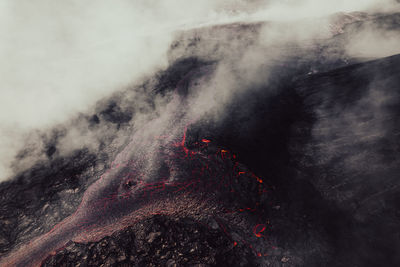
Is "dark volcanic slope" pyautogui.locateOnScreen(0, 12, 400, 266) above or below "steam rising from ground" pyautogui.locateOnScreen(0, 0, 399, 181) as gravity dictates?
below

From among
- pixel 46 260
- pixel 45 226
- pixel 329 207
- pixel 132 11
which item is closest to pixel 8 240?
pixel 45 226

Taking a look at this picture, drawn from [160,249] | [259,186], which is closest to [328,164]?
[259,186]

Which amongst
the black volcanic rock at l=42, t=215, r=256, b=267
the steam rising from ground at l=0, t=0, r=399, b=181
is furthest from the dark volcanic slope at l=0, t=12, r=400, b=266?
the steam rising from ground at l=0, t=0, r=399, b=181

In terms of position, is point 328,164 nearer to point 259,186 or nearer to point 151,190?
point 259,186

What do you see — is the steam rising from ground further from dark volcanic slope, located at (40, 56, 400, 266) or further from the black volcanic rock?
the black volcanic rock

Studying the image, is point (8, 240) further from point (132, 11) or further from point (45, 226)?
point (132, 11)

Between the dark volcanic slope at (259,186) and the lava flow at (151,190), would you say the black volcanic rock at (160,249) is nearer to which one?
the dark volcanic slope at (259,186)

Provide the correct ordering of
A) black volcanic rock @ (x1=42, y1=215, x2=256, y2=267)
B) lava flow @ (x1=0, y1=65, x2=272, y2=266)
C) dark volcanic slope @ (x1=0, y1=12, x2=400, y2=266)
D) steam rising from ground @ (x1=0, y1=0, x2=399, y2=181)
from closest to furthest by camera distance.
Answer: black volcanic rock @ (x1=42, y1=215, x2=256, y2=267), dark volcanic slope @ (x1=0, y1=12, x2=400, y2=266), lava flow @ (x1=0, y1=65, x2=272, y2=266), steam rising from ground @ (x1=0, y1=0, x2=399, y2=181)

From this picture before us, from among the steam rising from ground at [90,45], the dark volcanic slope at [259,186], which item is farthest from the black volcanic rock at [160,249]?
the steam rising from ground at [90,45]
